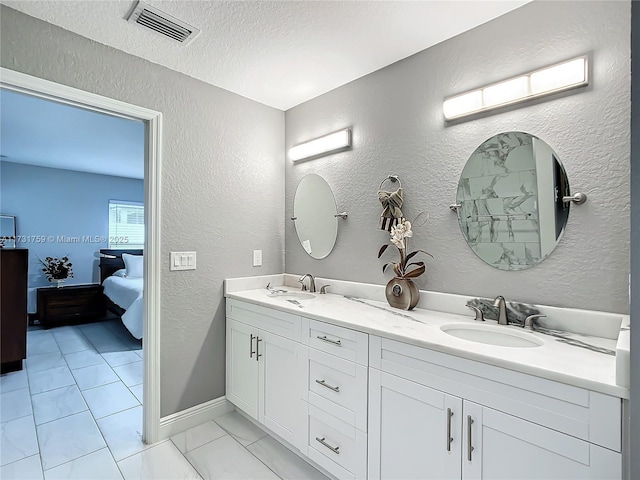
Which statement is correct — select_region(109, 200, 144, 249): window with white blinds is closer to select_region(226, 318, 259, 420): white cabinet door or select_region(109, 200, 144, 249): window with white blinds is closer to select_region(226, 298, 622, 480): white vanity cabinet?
select_region(226, 318, 259, 420): white cabinet door

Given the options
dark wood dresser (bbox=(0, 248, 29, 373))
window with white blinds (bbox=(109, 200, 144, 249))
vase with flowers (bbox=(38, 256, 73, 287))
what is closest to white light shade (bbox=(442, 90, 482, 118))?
dark wood dresser (bbox=(0, 248, 29, 373))

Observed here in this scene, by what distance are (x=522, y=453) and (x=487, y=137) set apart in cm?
134

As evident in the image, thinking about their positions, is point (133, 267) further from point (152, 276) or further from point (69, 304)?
point (152, 276)

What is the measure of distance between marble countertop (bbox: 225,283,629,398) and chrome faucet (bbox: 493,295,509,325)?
43 mm

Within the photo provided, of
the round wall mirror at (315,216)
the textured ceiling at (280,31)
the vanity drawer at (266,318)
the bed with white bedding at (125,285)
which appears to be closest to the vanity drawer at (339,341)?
the vanity drawer at (266,318)

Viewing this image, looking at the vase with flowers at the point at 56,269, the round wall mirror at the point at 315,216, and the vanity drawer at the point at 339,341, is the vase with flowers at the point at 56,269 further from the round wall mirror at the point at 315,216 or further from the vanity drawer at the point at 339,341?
the vanity drawer at the point at 339,341

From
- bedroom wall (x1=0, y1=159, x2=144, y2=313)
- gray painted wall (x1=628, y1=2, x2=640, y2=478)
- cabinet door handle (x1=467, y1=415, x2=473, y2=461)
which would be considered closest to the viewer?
gray painted wall (x1=628, y1=2, x2=640, y2=478)

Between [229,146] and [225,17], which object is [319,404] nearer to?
[229,146]

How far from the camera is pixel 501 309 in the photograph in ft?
4.91

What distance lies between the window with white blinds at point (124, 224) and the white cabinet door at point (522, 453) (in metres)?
6.20

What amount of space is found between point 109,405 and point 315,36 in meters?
2.84

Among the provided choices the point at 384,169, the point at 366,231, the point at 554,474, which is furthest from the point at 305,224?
the point at 554,474

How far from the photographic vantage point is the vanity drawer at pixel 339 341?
1450 mm

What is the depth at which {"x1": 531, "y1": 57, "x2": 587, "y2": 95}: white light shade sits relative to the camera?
4.40 ft
